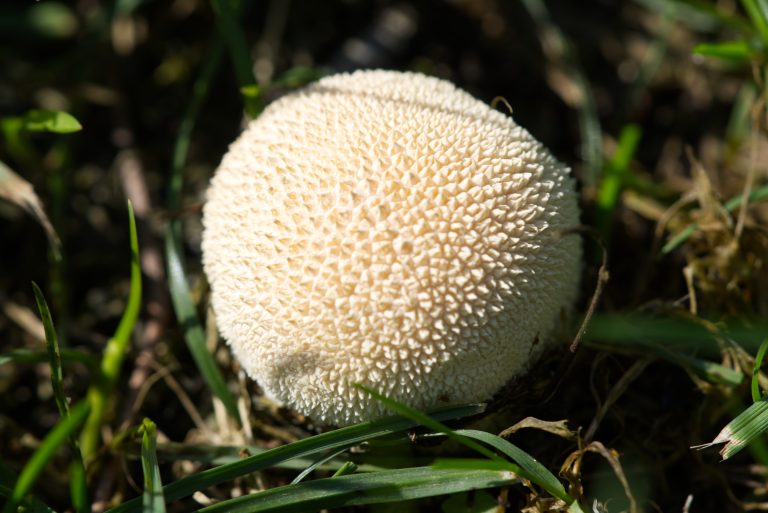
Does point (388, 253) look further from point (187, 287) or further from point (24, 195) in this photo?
point (24, 195)

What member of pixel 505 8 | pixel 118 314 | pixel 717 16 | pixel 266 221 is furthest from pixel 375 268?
pixel 505 8

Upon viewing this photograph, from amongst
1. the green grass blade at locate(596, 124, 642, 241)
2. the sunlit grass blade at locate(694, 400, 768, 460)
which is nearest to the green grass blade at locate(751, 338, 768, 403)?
the sunlit grass blade at locate(694, 400, 768, 460)

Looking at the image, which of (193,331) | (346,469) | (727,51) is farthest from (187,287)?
(727,51)

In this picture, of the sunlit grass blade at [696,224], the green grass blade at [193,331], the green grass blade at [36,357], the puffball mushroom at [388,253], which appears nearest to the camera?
the puffball mushroom at [388,253]

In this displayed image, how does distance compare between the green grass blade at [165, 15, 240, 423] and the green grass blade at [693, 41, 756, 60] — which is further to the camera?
the green grass blade at [693, 41, 756, 60]

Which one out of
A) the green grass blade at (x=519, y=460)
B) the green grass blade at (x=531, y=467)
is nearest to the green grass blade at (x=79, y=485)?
the green grass blade at (x=519, y=460)

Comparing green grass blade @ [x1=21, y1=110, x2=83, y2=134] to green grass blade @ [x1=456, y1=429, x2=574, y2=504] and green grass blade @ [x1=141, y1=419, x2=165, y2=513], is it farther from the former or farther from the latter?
green grass blade @ [x1=456, y1=429, x2=574, y2=504]

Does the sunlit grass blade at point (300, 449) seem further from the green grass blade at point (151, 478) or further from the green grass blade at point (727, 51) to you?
the green grass blade at point (727, 51)
